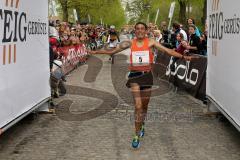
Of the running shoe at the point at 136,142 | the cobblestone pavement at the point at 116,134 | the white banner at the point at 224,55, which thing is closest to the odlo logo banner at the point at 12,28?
the cobblestone pavement at the point at 116,134

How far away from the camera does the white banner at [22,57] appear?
715 cm

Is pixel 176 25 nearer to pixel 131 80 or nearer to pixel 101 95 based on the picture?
pixel 101 95

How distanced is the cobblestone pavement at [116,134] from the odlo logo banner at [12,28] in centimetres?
157

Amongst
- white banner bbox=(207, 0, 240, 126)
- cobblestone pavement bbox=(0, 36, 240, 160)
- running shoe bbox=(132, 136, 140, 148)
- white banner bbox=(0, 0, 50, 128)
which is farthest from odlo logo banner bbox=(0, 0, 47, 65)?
white banner bbox=(207, 0, 240, 126)

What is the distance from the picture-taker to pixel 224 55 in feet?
28.6

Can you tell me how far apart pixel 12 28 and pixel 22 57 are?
2.74ft

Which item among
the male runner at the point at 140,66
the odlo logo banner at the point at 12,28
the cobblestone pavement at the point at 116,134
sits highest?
the odlo logo banner at the point at 12,28

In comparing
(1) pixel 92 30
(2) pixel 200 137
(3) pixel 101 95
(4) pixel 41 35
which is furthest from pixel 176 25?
(1) pixel 92 30

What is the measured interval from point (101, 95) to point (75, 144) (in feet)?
19.4

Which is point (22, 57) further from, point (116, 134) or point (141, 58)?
point (116, 134)

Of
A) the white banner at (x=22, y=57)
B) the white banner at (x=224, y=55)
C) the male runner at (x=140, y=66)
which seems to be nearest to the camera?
the white banner at (x=22, y=57)

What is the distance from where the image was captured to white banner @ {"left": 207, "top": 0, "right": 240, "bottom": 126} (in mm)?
7645

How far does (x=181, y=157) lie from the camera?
23.6 ft

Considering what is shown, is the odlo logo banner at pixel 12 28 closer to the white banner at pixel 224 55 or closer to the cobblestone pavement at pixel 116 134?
the cobblestone pavement at pixel 116 134
